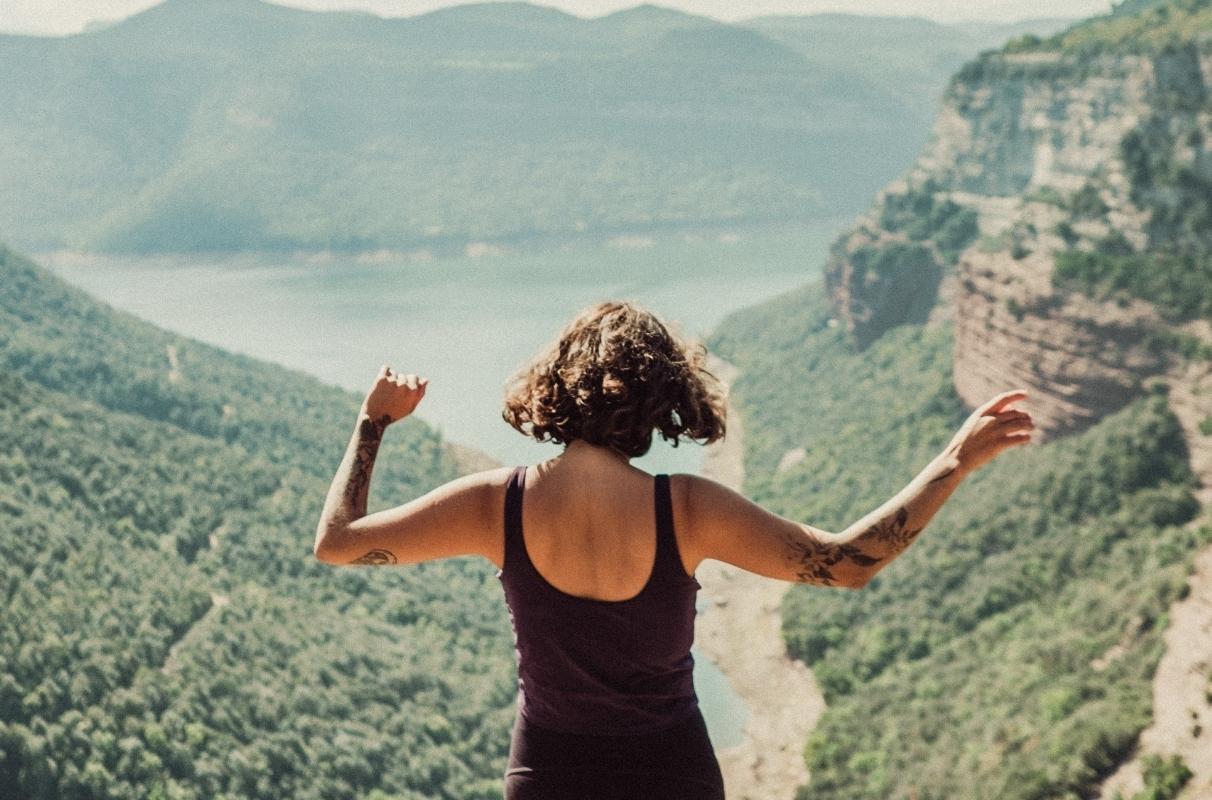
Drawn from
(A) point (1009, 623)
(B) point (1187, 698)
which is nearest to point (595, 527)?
(B) point (1187, 698)

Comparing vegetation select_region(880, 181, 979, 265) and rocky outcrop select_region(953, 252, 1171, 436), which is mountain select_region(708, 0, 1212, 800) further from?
vegetation select_region(880, 181, 979, 265)

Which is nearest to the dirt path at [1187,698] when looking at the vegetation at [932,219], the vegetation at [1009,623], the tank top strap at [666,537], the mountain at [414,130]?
the vegetation at [1009,623]

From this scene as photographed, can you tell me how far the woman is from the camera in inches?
106

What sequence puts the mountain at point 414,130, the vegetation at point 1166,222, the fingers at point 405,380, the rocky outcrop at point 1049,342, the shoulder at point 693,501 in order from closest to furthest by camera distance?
the shoulder at point 693,501, the fingers at point 405,380, the rocky outcrop at point 1049,342, the vegetation at point 1166,222, the mountain at point 414,130

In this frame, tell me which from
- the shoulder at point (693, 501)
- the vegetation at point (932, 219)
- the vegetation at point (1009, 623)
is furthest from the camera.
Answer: the vegetation at point (932, 219)

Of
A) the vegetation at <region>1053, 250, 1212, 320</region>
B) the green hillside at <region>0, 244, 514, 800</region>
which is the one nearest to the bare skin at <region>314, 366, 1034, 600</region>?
the green hillside at <region>0, 244, 514, 800</region>

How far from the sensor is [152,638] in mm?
23375

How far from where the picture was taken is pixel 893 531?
2701mm

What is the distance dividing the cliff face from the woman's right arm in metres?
26.5

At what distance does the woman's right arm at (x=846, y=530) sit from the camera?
2664 mm

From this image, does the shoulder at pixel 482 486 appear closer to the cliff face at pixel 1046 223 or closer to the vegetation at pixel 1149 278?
the cliff face at pixel 1046 223

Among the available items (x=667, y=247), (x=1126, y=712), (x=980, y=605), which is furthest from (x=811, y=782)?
(x=667, y=247)

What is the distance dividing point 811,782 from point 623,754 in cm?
2435

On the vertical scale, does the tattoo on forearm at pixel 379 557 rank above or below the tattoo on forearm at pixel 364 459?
below
